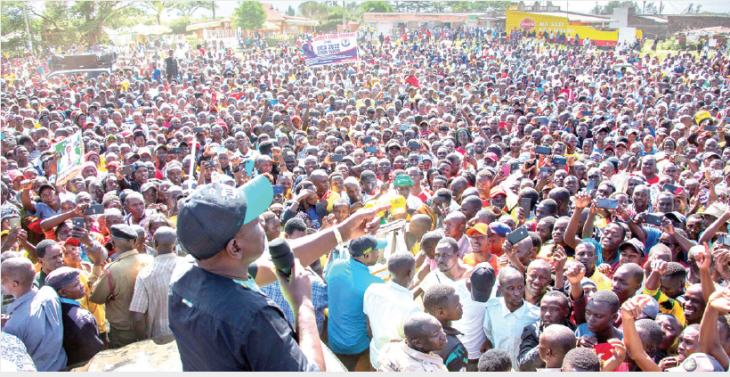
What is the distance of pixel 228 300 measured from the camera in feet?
4.94

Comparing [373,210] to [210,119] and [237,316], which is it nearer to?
[237,316]

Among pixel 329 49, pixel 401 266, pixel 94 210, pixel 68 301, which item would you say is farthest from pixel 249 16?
pixel 401 266

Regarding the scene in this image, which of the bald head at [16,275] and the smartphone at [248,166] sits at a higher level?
the bald head at [16,275]

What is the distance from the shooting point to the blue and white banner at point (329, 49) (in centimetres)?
1497

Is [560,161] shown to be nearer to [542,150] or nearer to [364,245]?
[542,150]

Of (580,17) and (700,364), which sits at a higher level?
(580,17)

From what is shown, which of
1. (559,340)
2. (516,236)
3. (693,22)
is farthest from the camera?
(693,22)

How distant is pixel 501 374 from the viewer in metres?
2.61

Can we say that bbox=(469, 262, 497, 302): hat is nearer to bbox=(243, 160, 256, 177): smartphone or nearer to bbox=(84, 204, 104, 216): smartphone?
bbox=(84, 204, 104, 216): smartphone

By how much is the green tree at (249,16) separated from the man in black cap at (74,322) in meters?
38.8

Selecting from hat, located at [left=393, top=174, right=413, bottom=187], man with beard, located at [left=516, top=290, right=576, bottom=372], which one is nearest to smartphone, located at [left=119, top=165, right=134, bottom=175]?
hat, located at [left=393, top=174, right=413, bottom=187]

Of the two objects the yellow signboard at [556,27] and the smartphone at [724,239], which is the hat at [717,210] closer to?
the smartphone at [724,239]

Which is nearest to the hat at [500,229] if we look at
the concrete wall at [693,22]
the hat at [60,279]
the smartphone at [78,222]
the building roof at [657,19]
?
the hat at [60,279]

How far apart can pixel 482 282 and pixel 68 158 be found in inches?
226
